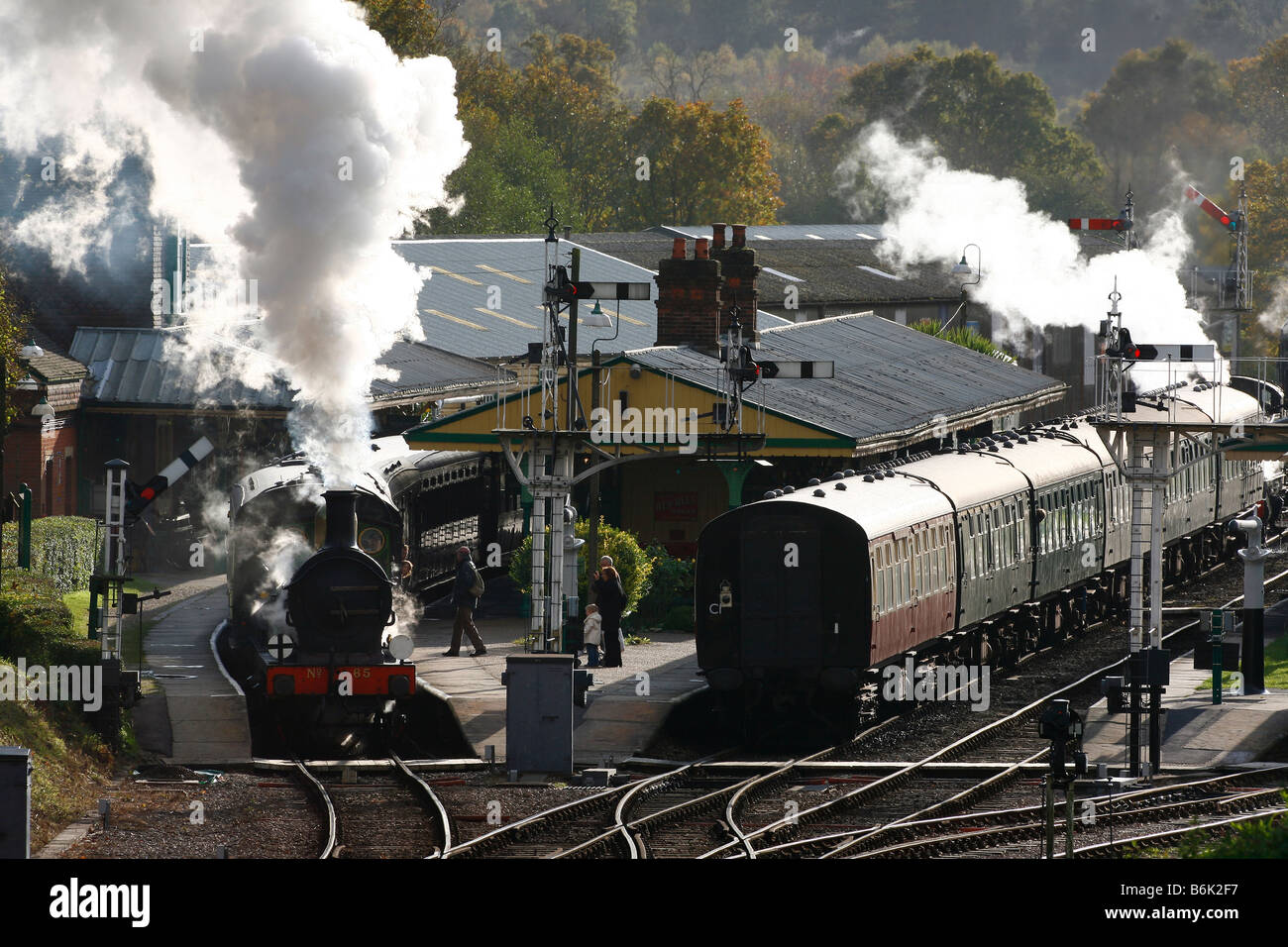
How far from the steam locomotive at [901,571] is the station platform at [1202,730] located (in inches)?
94.1

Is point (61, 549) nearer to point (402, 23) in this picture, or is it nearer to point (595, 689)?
point (595, 689)

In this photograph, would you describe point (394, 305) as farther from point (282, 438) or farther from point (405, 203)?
point (282, 438)

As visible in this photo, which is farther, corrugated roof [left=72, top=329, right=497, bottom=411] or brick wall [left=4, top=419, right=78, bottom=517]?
corrugated roof [left=72, top=329, right=497, bottom=411]

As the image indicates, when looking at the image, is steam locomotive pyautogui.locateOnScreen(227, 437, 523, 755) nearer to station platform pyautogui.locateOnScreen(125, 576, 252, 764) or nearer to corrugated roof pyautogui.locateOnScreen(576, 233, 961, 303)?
station platform pyautogui.locateOnScreen(125, 576, 252, 764)

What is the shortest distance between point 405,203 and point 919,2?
169 meters

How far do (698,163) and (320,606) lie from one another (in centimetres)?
6358

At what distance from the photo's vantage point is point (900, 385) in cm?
3509

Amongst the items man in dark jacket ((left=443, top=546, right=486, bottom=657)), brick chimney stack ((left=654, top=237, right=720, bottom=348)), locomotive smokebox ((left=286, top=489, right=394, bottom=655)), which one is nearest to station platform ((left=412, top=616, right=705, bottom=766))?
man in dark jacket ((left=443, top=546, right=486, bottom=657))

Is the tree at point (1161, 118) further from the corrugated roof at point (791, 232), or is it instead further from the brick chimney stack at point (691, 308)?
the brick chimney stack at point (691, 308)

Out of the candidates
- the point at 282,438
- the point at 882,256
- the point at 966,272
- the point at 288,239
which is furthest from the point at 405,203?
the point at 882,256

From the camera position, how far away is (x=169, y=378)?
3503 cm

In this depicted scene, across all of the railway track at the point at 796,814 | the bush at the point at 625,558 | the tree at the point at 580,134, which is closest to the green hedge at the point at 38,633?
the railway track at the point at 796,814

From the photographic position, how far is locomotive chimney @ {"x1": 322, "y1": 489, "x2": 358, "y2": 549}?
2002 centimetres

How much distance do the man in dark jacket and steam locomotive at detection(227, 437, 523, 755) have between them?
1.94ft
